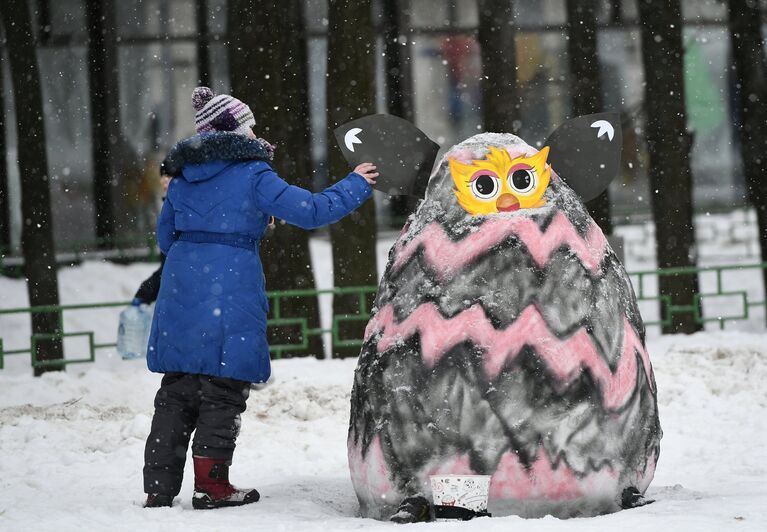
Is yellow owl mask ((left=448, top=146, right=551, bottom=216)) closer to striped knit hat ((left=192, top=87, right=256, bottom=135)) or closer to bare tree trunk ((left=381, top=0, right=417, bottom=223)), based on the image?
striped knit hat ((left=192, top=87, right=256, bottom=135))

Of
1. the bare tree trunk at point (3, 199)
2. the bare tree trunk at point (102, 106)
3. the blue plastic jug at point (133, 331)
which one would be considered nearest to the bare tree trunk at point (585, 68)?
the blue plastic jug at point (133, 331)

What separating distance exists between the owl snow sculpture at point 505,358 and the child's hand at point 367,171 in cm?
25

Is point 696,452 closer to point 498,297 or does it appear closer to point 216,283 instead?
point 498,297

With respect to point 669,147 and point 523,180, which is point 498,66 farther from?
point 523,180

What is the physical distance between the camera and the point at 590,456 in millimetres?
4387

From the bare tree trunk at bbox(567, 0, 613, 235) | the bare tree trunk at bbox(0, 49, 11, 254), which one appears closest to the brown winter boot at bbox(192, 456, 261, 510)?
the bare tree trunk at bbox(567, 0, 613, 235)

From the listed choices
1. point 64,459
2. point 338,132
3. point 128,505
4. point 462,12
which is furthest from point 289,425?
point 462,12

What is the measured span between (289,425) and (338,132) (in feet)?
10.3

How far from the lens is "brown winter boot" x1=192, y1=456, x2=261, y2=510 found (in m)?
4.93

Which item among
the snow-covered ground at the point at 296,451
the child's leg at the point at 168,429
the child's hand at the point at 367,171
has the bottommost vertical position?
the snow-covered ground at the point at 296,451

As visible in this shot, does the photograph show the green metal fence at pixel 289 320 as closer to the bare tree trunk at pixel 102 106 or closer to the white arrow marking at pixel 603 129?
the white arrow marking at pixel 603 129

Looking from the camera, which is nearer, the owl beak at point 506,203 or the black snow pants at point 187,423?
the owl beak at point 506,203

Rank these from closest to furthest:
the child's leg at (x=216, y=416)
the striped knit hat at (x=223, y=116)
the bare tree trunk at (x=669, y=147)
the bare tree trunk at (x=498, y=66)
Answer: the child's leg at (x=216, y=416)
the striped knit hat at (x=223, y=116)
the bare tree trunk at (x=498, y=66)
the bare tree trunk at (x=669, y=147)

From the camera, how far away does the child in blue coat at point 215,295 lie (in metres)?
4.85
